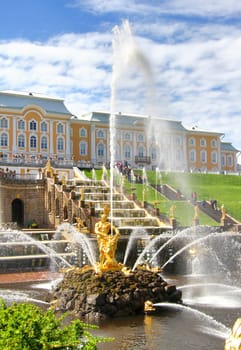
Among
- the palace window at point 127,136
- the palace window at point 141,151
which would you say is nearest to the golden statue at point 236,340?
the palace window at point 127,136

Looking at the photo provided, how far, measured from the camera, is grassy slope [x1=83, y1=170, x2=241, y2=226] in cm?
3936

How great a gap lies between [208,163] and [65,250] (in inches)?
2168

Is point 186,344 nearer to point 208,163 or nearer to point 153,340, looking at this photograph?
point 153,340

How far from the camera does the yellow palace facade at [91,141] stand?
61.0 meters

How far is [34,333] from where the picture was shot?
602cm

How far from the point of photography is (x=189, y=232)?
3166cm

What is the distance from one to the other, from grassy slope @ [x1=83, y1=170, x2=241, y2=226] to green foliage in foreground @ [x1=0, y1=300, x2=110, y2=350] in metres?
29.7

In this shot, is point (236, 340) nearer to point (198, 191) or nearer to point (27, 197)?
point (27, 197)

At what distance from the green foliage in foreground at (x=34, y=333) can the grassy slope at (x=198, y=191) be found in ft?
97.4

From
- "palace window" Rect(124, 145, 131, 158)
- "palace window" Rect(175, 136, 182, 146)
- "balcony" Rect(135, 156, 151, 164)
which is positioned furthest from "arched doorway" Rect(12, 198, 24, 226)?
"palace window" Rect(175, 136, 182, 146)

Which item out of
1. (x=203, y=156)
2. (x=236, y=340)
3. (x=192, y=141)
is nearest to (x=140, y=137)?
(x=192, y=141)

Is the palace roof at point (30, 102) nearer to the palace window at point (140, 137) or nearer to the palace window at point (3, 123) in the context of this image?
the palace window at point (3, 123)

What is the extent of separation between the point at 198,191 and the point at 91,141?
24.1m

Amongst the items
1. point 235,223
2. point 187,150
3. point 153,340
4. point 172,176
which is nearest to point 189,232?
point 235,223
